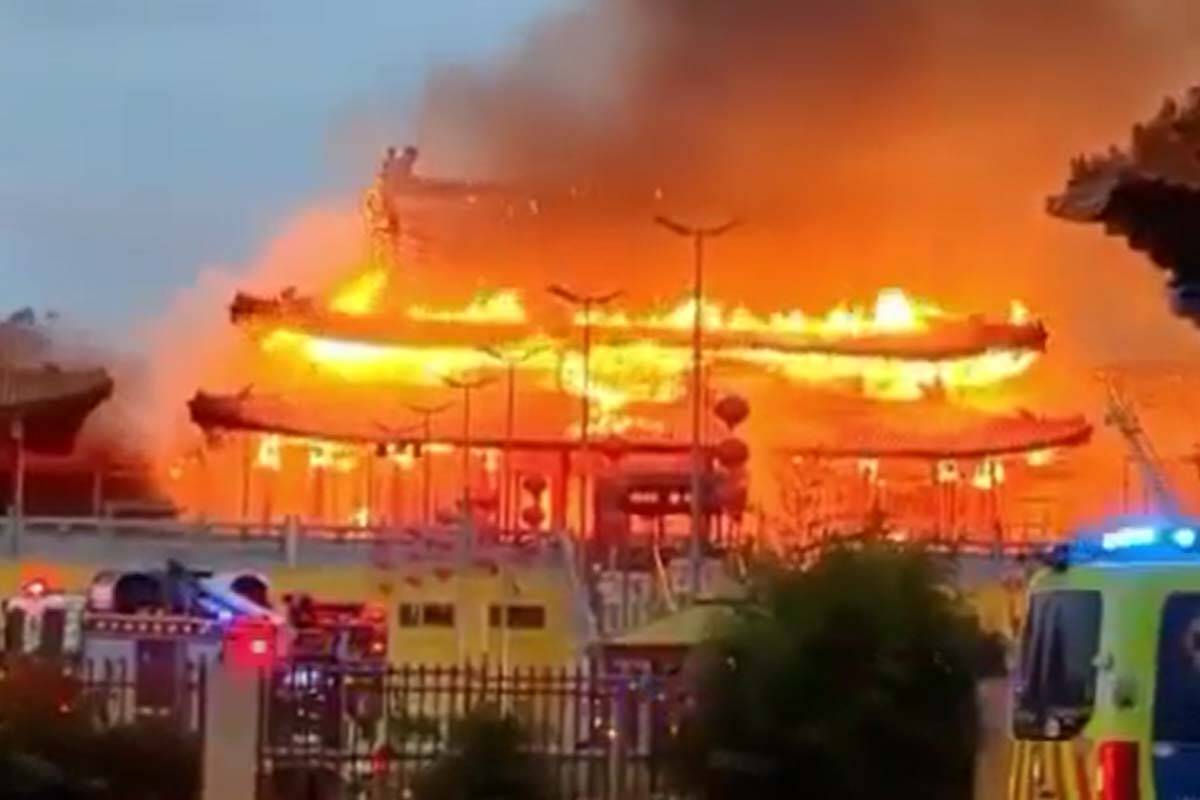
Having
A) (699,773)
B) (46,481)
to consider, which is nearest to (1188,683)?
(699,773)

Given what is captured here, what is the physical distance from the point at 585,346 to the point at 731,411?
12320 mm

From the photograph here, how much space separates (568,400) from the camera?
96000 mm

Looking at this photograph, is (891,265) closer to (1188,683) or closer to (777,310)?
(777,310)

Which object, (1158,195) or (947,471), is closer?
(1158,195)

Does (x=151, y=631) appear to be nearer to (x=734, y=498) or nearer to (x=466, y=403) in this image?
(x=734, y=498)

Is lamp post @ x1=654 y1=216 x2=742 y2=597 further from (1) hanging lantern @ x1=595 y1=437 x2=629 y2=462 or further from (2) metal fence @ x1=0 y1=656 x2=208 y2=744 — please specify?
(2) metal fence @ x1=0 y1=656 x2=208 y2=744

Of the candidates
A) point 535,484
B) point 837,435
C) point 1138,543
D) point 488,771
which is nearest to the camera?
point 1138,543

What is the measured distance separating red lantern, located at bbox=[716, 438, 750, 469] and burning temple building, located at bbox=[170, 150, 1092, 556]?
5.14 meters

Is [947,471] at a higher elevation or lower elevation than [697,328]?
lower

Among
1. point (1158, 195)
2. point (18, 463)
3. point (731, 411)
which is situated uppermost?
point (731, 411)

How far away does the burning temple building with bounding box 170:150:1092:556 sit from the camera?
91750mm

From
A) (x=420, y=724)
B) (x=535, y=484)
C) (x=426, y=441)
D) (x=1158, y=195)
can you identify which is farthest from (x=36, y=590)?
(x=426, y=441)

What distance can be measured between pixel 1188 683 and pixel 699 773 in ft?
36.4

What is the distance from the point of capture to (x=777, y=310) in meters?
99.9
